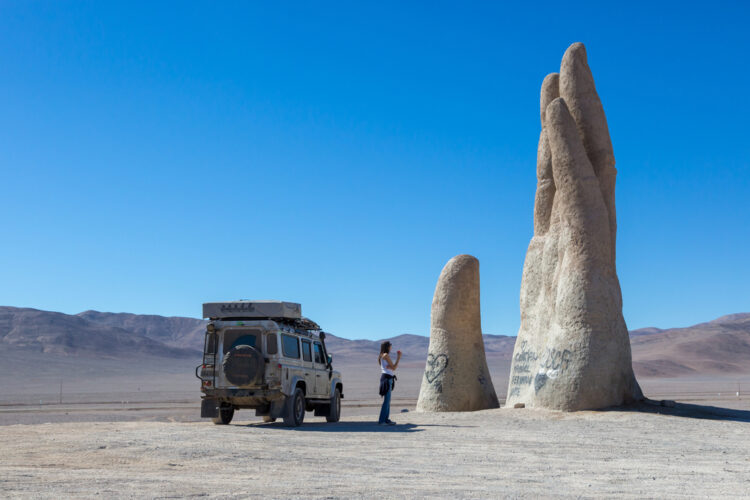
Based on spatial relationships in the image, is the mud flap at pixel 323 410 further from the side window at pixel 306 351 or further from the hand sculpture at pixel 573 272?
the hand sculpture at pixel 573 272

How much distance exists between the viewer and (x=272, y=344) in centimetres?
1519

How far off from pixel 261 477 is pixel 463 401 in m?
11.6

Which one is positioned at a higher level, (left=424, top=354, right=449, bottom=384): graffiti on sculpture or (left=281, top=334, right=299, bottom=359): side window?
(left=281, top=334, right=299, bottom=359): side window

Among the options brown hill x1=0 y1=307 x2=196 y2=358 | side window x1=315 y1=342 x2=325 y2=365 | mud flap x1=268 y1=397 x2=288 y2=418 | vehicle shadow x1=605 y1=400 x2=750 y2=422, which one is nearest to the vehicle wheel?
mud flap x1=268 y1=397 x2=288 y2=418

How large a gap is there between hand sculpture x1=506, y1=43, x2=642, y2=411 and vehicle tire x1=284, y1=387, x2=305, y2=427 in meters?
5.54

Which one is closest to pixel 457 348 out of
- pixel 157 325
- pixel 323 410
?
pixel 323 410

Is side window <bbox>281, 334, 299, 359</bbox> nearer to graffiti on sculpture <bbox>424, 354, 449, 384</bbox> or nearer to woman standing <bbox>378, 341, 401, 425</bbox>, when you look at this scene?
woman standing <bbox>378, 341, 401, 425</bbox>

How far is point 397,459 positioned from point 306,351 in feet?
22.4

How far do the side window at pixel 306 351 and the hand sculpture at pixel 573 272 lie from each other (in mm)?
5377

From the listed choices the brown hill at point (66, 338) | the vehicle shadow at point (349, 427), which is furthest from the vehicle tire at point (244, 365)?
the brown hill at point (66, 338)

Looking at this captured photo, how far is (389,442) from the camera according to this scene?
12.5 meters

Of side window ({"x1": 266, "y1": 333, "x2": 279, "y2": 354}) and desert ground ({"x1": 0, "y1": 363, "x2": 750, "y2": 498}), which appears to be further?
side window ({"x1": 266, "y1": 333, "x2": 279, "y2": 354})

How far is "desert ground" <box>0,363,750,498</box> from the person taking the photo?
786 cm

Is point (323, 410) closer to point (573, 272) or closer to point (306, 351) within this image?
point (306, 351)
